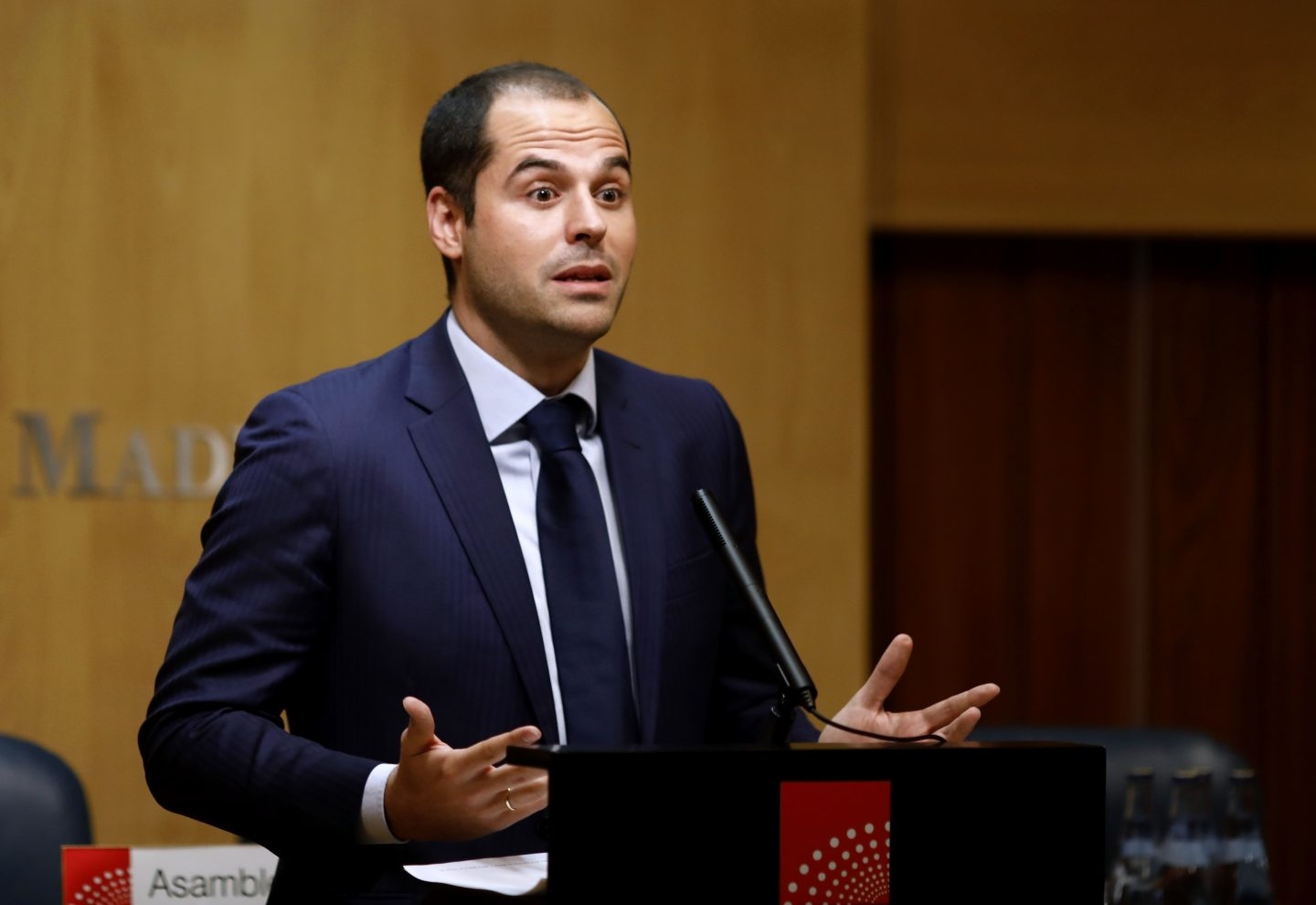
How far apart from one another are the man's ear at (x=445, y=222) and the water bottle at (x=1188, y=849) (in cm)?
118

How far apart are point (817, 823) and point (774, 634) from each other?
202 mm

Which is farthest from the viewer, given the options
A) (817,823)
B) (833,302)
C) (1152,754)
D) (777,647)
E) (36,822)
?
(833,302)

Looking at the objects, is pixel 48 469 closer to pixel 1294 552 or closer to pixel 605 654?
pixel 605 654

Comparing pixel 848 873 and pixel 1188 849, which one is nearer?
pixel 848 873

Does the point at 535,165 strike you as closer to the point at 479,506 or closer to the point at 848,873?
the point at 479,506

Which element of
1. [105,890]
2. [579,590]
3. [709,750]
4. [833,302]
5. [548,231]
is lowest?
[105,890]

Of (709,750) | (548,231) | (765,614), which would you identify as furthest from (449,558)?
(709,750)

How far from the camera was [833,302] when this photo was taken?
3.66m

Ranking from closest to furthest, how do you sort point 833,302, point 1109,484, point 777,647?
1. point 777,647
2. point 833,302
3. point 1109,484

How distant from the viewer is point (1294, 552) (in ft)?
13.7

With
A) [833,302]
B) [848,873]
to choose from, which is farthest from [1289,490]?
[848,873]

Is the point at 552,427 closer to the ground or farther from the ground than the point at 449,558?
farther from the ground

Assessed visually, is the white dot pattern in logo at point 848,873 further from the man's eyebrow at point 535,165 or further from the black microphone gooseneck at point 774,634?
the man's eyebrow at point 535,165

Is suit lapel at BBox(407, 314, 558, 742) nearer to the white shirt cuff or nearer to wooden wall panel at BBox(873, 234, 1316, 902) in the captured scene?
the white shirt cuff
